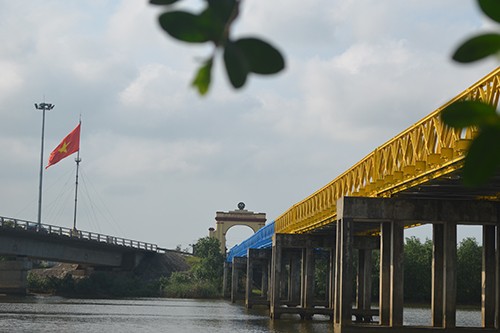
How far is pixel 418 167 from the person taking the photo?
95.7ft

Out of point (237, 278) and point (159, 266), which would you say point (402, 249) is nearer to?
point (237, 278)

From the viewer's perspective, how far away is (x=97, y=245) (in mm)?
→ 101125

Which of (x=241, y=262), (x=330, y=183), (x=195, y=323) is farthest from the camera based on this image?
(x=241, y=262)

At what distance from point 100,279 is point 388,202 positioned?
243 ft

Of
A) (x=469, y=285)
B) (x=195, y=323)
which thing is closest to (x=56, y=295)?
(x=469, y=285)

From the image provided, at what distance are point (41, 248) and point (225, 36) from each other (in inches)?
3591

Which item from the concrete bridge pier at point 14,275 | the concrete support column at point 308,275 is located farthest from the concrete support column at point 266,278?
the concrete support column at point 308,275

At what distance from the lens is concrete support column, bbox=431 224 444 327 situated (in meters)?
33.9

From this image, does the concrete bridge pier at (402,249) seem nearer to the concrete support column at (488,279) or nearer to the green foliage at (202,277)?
the concrete support column at (488,279)

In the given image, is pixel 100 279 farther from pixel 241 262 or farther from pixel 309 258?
pixel 309 258

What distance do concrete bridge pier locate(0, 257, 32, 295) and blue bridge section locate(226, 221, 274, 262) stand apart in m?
19.4

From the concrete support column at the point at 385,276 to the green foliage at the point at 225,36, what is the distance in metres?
32.8

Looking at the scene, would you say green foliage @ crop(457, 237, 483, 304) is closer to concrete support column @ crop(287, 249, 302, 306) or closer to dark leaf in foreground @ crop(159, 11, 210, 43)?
concrete support column @ crop(287, 249, 302, 306)

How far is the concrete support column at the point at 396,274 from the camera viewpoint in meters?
33.5
